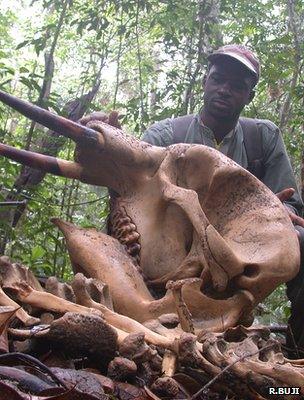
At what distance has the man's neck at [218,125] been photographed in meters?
3.63

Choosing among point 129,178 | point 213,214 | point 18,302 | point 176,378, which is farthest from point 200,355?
point 129,178

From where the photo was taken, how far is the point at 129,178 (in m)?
2.52

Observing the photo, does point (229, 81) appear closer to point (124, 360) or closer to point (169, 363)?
point (169, 363)

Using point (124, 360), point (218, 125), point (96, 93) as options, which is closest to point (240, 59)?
point (218, 125)

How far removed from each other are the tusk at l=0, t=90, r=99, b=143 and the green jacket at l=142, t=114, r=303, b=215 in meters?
1.14

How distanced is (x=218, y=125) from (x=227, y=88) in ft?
0.87

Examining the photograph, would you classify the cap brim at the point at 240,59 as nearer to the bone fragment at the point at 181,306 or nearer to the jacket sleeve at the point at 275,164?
the jacket sleeve at the point at 275,164

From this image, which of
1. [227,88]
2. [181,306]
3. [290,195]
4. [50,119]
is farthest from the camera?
[227,88]

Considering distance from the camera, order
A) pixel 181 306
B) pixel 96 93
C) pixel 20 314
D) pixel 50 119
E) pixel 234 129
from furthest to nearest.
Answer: pixel 96 93 → pixel 234 129 → pixel 50 119 → pixel 181 306 → pixel 20 314

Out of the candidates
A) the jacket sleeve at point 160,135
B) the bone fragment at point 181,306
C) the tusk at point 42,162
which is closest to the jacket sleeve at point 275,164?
the jacket sleeve at point 160,135

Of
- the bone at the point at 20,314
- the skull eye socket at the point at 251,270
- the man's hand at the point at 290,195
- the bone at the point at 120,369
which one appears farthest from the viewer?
the man's hand at the point at 290,195

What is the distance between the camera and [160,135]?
3545 millimetres

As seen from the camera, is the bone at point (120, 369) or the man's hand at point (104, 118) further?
the man's hand at point (104, 118)

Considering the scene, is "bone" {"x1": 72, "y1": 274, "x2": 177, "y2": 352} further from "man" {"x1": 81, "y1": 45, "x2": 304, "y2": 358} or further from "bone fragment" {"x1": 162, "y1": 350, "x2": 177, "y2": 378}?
"man" {"x1": 81, "y1": 45, "x2": 304, "y2": 358}
